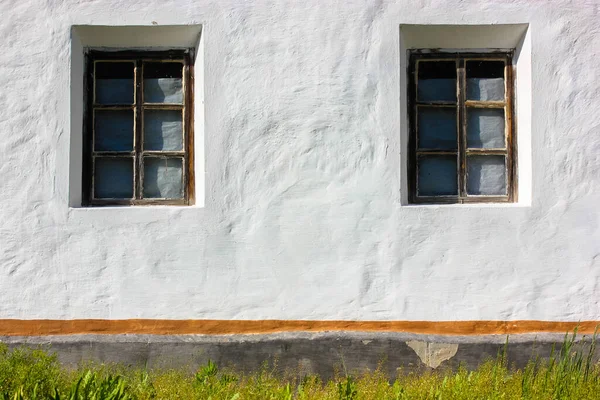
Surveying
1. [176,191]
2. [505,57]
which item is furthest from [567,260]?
[176,191]

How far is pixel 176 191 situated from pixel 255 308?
1.05 m

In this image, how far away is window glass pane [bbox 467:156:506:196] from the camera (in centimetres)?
588

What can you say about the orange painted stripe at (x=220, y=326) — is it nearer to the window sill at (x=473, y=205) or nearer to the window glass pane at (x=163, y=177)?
the window sill at (x=473, y=205)

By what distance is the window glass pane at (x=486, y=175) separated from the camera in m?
5.88

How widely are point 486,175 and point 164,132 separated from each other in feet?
7.77

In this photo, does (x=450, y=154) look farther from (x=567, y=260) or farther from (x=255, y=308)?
(x=255, y=308)

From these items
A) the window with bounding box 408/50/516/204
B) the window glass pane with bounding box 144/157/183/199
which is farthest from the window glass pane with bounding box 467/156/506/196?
the window glass pane with bounding box 144/157/183/199

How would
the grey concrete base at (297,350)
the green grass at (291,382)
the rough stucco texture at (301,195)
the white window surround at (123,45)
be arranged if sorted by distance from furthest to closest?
the white window surround at (123,45)
the rough stucco texture at (301,195)
the grey concrete base at (297,350)
the green grass at (291,382)

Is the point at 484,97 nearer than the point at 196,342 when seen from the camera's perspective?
No

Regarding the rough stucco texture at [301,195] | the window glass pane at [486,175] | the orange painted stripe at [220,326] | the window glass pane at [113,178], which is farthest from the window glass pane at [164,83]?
the window glass pane at [486,175]

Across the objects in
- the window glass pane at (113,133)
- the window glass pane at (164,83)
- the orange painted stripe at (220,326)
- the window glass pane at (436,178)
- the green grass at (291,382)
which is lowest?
the green grass at (291,382)

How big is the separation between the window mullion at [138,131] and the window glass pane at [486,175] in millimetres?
2386

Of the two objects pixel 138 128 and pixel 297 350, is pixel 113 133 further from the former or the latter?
pixel 297 350

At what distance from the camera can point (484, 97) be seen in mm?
5930
